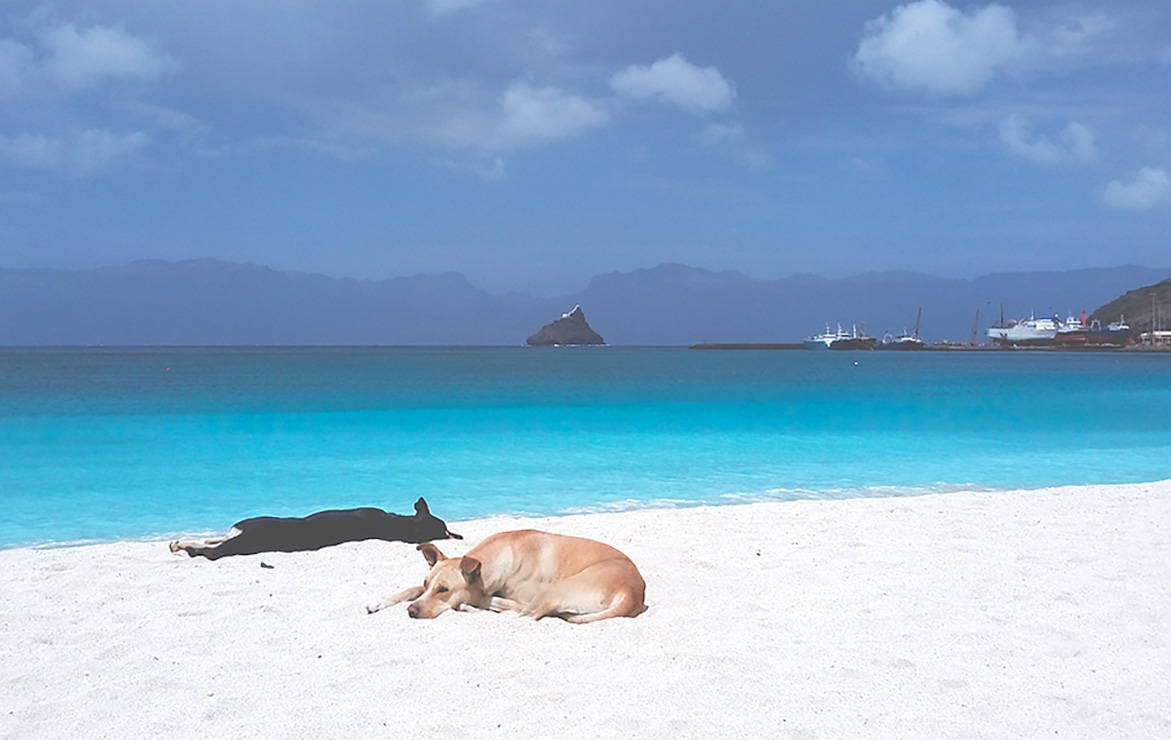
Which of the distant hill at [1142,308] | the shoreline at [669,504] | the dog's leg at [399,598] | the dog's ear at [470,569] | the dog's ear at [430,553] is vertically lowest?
the shoreline at [669,504]

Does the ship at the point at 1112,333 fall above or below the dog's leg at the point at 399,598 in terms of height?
above

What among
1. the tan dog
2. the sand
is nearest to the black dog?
the sand

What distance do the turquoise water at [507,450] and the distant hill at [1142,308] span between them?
142 metres

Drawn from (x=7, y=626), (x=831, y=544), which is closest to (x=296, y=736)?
(x=7, y=626)

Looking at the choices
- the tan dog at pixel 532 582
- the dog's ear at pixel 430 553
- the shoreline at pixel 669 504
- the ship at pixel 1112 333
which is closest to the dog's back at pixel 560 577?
the tan dog at pixel 532 582

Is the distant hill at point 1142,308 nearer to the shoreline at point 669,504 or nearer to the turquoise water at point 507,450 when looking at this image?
the turquoise water at point 507,450

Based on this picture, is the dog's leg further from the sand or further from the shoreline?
the shoreline

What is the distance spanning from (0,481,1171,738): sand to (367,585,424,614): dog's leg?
88 mm

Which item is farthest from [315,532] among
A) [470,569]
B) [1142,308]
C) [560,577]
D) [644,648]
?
[1142,308]

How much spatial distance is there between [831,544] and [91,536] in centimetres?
895

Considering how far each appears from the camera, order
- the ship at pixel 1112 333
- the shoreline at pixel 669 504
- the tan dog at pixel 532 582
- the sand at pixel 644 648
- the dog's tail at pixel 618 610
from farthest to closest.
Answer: the ship at pixel 1112 333 → the shoreline at pixel 669 504 → the tan dog at pixel 532 582 → the dog's tail at pixel 618 610 → the sand at pixel 644 648

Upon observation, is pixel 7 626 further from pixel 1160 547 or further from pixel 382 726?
pixel 1160 547

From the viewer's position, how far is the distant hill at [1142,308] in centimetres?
15362

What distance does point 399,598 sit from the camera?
18.6 feet
